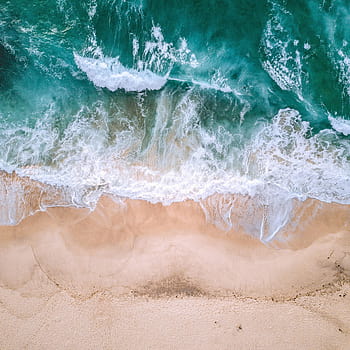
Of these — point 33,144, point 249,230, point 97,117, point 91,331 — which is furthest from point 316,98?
point 91,331

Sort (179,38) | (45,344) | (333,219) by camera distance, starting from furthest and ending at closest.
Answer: (179,38)
(333,219)
(45,344)

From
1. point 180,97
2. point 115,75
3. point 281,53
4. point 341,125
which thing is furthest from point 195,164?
point 341,125

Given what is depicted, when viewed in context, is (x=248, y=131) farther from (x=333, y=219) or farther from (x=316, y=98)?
(x=333, y=219)

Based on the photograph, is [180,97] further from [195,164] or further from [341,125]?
[341,125]

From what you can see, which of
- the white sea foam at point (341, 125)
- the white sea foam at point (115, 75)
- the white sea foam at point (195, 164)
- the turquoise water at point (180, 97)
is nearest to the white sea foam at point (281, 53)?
the turquoise water at point (180, 97)

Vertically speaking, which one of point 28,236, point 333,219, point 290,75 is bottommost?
point 28,236

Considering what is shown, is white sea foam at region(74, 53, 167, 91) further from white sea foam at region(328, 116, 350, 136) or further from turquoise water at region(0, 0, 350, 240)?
white sea foam at region(328, 116, 350, 136)
